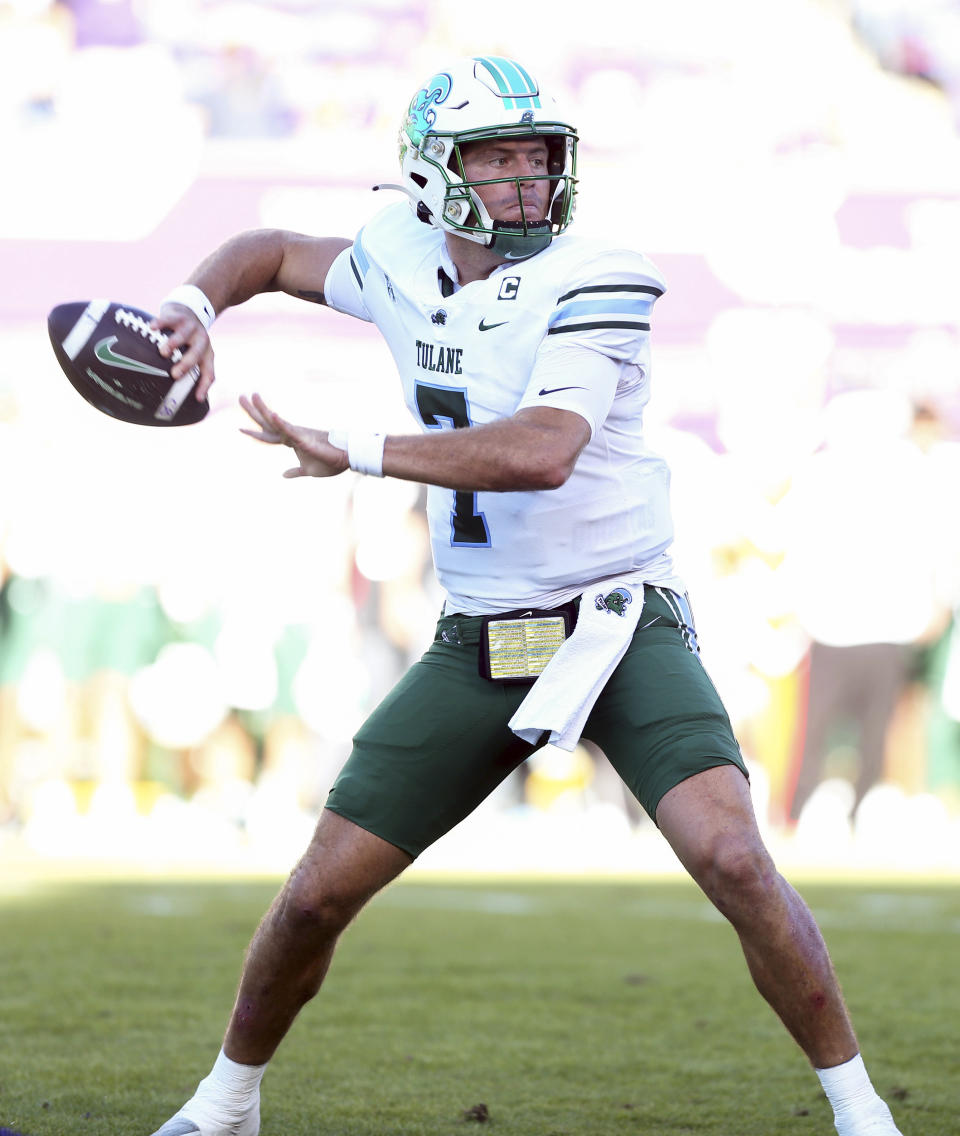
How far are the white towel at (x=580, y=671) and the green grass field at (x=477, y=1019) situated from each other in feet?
3.08

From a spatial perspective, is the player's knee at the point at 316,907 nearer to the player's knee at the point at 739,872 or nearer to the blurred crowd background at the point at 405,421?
the player's knee at the point at 739,872

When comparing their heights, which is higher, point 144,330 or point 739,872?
point 144,330

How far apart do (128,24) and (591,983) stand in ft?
28.7

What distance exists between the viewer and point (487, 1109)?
3.92 metres

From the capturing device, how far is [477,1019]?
4.98 m

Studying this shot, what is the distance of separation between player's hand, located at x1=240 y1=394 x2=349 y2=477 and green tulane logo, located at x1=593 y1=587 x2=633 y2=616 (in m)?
0.61

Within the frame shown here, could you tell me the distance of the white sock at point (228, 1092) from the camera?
3.47 m

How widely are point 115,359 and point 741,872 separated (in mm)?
1615

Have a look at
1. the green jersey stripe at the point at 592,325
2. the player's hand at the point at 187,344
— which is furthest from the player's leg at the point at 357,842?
the player's hand at the point at 187,344

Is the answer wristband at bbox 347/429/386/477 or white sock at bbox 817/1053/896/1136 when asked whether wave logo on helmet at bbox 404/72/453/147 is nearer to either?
wristband at bbox 347/429/386/477

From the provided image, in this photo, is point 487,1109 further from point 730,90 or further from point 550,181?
point 730,90

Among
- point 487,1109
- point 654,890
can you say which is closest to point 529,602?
point 487,1109

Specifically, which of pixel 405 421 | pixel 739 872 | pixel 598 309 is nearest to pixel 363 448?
pixel 598 309

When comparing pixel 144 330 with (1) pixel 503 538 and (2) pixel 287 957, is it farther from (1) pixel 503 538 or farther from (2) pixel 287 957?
(2) pixel 287 957
